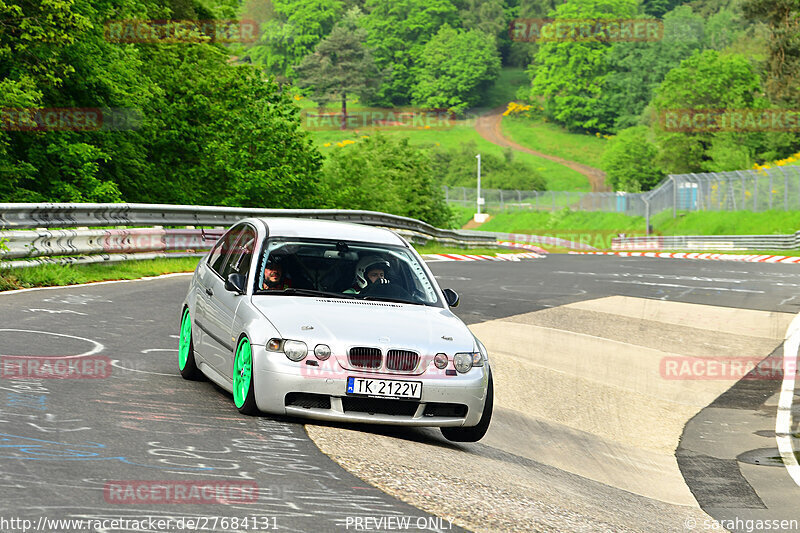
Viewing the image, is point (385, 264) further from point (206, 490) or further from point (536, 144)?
point (536, 144)

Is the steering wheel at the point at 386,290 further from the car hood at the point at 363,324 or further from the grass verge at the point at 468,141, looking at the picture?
the grass verge at the point at 468,141

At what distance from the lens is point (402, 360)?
25.2 feet

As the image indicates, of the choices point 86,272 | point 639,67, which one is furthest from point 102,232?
point 639,67

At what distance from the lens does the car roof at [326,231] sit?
9.10 m

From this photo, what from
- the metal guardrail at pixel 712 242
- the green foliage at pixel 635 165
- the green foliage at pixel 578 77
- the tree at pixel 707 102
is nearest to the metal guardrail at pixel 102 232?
the metal guardrail at pixel 712 242

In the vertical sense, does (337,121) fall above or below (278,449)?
above

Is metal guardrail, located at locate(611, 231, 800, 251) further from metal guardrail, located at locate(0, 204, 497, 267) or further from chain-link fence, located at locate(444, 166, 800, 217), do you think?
metal guardrail, located at locate(0, 204, 497, 267)

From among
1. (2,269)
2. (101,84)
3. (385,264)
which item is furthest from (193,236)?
(385,264)

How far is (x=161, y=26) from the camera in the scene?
120 feet

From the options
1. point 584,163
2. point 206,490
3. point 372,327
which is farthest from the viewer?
point 584,163

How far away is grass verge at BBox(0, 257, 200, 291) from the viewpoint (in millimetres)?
15633

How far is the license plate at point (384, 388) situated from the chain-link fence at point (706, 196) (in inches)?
2068

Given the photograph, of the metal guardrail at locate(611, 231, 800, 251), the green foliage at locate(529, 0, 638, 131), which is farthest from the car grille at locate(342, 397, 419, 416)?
the green foliage at locate(529, 0, 638, 131)

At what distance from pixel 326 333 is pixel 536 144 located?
523ft
